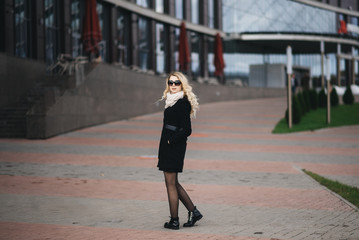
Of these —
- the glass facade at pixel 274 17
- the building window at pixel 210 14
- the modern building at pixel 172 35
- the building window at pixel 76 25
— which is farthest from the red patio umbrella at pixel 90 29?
the glass facade at pixel 274 17

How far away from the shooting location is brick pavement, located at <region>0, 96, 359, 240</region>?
6297mm

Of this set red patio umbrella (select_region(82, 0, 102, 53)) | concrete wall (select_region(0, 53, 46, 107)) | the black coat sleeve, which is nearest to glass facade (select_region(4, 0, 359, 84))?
concrete wall (select_region(0, 53, 46, 107))

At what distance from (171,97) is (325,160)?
8.09m

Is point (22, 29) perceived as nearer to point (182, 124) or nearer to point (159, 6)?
point (159, 6)

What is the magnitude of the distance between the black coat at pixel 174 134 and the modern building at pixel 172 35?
45.7ft

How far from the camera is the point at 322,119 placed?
88.0 ft

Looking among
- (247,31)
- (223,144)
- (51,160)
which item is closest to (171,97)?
(51,160)

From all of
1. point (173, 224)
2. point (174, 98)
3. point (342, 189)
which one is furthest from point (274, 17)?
point (173, 224)

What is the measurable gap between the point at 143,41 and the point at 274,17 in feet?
90.7

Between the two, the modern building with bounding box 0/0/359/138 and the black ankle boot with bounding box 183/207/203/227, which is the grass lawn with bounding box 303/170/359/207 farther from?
the modern building with bounding box 0/0/359/138

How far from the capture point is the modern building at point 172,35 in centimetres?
2412

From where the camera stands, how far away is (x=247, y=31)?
189 feet

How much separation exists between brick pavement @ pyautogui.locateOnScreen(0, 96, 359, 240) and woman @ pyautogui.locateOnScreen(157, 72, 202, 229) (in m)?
0.52

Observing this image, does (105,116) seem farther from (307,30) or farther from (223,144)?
(307,30)
